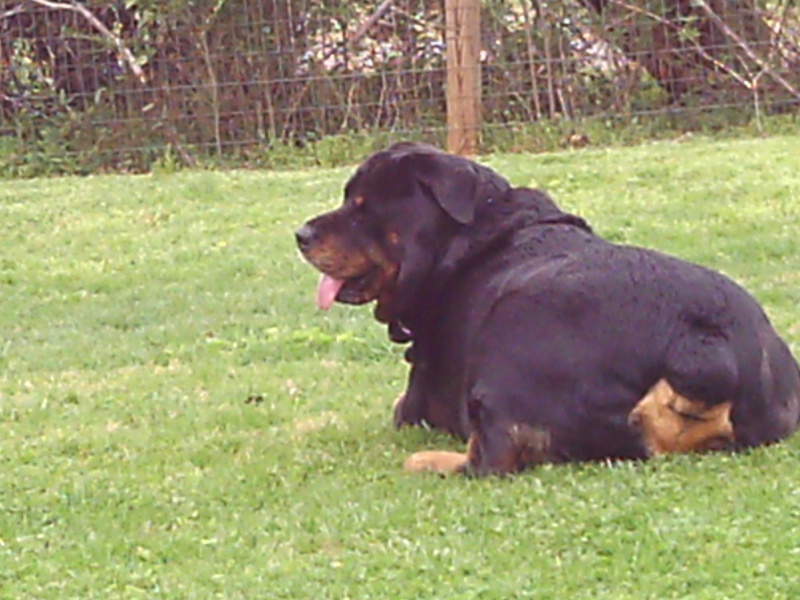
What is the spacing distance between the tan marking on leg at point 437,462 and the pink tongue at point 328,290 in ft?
2.39

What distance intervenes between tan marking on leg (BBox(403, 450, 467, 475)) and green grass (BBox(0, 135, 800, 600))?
0.09 m

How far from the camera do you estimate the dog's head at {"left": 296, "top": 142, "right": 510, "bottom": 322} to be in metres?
5.66

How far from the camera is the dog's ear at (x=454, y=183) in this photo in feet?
18.4

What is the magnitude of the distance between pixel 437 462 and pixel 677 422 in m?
0.80

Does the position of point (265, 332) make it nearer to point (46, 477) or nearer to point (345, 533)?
point (46, 477)

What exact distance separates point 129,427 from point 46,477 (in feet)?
2.77

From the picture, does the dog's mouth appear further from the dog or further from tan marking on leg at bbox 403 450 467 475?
tan marking on leg at bbox 403 450 467 475

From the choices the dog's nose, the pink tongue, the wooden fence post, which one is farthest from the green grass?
the wooden fence post

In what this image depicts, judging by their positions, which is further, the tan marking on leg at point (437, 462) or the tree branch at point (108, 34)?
the tree branch at point (108, 34)

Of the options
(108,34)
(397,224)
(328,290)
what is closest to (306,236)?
(328,290)

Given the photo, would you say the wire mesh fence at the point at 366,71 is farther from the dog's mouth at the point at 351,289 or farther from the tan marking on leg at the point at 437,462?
the tan marking on leg at the point at 437,462

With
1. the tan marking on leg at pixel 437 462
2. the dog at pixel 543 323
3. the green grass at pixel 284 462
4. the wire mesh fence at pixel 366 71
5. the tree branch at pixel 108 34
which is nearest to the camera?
the green grass at pixel 284 462

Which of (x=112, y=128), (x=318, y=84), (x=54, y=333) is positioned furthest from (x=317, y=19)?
(x=54, y=333)

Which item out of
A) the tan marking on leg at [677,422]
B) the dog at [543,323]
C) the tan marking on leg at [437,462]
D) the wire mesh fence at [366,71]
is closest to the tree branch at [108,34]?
the wire mesh fence at [366,71]
